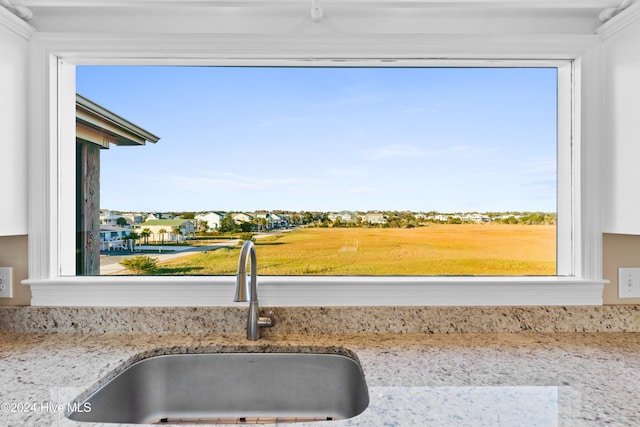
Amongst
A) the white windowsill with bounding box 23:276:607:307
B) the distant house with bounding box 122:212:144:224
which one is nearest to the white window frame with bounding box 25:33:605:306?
the white windowsill with bounding box 23:276:607:307

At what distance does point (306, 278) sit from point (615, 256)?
1145mm

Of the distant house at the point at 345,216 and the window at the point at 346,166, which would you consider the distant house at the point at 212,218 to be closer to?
the window at the point at 346,166

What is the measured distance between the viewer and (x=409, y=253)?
1599 millimetres

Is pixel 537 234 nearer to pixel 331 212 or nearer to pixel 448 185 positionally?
pixel 448 185

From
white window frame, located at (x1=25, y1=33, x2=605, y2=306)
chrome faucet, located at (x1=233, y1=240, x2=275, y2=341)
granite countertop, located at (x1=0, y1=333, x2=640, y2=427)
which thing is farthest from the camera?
white window frame, located at (x1=25, y1=33, x2=605, y2=306)

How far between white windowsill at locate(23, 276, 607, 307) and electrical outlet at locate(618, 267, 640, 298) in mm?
104

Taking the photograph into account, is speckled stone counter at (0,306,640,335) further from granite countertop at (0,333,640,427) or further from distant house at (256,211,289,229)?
distant house at (256,211,289,229)

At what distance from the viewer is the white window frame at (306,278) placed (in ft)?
4.63

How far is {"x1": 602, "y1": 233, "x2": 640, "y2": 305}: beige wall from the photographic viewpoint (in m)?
1.44

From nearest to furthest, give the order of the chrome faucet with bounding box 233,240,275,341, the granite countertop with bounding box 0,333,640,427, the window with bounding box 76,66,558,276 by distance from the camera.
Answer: the granite countertop with bounding box 0,333,640,427
the chrome faucet with bounding box 233,240,275,341
the window with bounding box 76,66,558,276

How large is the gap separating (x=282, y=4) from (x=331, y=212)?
2.57ft

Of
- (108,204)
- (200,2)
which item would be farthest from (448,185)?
(108,204)

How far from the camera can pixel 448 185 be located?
5.18ft

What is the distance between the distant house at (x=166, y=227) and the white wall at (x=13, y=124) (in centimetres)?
40
